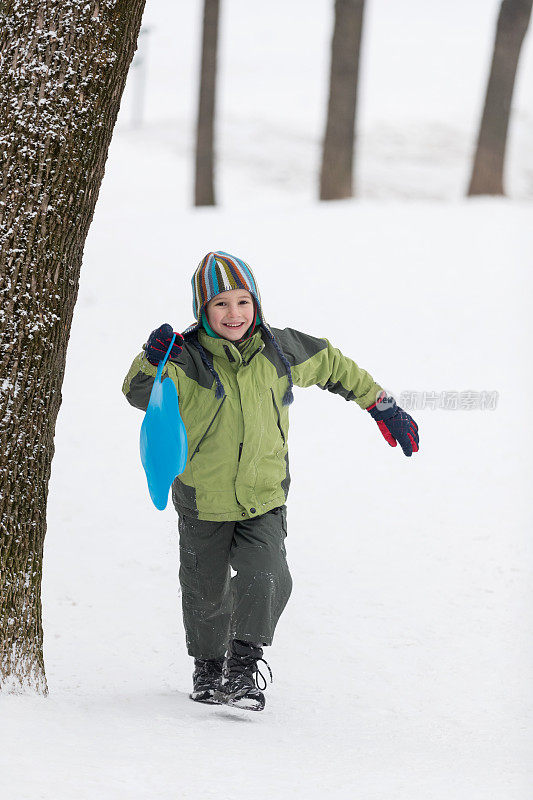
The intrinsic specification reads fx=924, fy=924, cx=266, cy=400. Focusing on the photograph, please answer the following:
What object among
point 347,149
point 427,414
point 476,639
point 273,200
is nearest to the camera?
point 476,639

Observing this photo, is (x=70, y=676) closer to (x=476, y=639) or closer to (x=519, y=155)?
(x=476, y=639)

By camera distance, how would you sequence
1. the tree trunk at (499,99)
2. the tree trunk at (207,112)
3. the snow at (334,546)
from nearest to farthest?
the snow at (334,546) → the tree trunk at (499,99) → the tree trunk at (207,112)

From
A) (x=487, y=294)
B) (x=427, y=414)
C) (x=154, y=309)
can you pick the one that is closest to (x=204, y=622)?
(x=427, y=414)

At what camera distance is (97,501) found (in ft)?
18.8

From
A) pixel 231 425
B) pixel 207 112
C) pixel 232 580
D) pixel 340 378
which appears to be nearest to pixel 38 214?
pixel 231 425

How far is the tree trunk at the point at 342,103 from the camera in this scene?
11812 mm

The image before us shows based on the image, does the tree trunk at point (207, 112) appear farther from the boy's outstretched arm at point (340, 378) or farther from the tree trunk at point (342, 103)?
the boy's outstretched arm at point (340, 378)

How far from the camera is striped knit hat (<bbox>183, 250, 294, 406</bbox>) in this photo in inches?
125

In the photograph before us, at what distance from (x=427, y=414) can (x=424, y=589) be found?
2.64 meters

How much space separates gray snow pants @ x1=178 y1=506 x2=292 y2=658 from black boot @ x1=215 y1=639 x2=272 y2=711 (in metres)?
0.05

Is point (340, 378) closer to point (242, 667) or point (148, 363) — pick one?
point (148, 363)

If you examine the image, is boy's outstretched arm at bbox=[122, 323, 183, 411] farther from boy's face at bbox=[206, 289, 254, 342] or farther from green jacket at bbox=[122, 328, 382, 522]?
boy's face at bbox=[206, 289, 254, 342]

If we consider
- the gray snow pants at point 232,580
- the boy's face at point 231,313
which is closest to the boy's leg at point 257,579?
the gray snow pants at point 232,580

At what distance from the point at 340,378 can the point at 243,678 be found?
3.70ft
